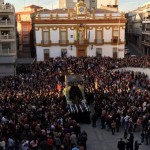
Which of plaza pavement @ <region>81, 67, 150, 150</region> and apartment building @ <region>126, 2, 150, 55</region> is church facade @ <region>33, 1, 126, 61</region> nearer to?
apartment building @ <region>126, 2, 150, 55</region>

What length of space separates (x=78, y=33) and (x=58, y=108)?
31.1 meters

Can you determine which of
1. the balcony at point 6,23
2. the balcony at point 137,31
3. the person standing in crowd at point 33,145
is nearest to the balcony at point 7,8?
the balcony at point 6,23

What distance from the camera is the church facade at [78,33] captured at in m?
52.8

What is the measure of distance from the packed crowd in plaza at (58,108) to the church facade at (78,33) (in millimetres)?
13843

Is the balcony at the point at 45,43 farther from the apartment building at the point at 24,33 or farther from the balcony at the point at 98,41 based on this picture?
the apartment building at the point at 24,33

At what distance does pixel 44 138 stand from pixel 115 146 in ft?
15.3

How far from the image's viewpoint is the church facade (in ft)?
173

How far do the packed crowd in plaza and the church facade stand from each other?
13843 mm

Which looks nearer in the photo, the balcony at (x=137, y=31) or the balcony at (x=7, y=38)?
the balcony at (x=7, y=38)

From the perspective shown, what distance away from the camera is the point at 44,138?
18.7 metres

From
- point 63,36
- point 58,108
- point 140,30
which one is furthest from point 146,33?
point 58,108

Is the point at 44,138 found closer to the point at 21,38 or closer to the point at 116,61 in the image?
the point at 116,61

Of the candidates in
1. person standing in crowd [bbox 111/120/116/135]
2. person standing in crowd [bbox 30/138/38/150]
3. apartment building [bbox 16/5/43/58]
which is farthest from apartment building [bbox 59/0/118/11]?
person standing in crowd [bbox 30/138/38/150]

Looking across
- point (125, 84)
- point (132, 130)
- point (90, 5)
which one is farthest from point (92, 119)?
point (90, 5)
